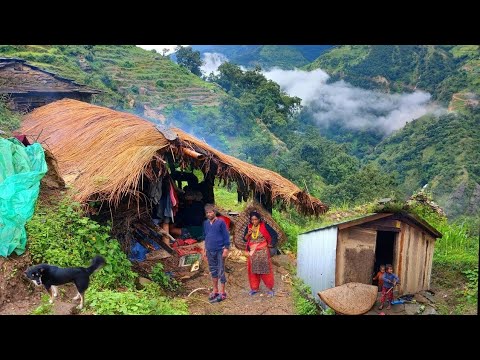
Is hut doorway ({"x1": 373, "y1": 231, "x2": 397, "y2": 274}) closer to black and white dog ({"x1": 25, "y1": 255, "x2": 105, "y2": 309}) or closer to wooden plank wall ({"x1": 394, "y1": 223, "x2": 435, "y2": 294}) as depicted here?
wooden plank wall ({"x1": 394, "y1": 223, "x2": 435, "y2": 294})

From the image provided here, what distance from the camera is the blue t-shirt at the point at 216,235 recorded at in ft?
19.1

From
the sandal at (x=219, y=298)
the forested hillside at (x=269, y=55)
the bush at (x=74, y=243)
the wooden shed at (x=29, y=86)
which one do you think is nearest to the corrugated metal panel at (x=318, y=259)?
the sandal at (x=219, y=298)

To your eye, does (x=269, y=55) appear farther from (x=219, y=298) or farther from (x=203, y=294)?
(x=219, y=298)

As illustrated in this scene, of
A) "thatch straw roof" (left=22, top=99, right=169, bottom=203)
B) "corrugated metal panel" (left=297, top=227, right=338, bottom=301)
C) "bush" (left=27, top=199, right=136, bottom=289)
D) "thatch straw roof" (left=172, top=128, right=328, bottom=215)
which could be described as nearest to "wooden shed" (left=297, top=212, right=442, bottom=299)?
"corrugated metal panel" (left=297, top=227, right=338, bottom=301)

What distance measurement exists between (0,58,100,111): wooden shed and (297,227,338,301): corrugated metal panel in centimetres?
755

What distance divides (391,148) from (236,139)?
652 cm

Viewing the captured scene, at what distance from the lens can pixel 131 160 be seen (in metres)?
6.46

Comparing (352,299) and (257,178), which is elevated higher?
(257,178)

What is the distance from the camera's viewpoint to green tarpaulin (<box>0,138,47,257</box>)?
5.48 m

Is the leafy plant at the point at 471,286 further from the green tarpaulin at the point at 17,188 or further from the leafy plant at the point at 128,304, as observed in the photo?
the green tarpaulin at the point at 17,188

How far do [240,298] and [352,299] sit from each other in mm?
1375

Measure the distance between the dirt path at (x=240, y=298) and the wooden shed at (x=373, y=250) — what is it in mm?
554

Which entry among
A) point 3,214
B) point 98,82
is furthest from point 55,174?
point 98,82

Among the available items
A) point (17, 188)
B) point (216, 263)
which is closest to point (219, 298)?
point (216, 263)
